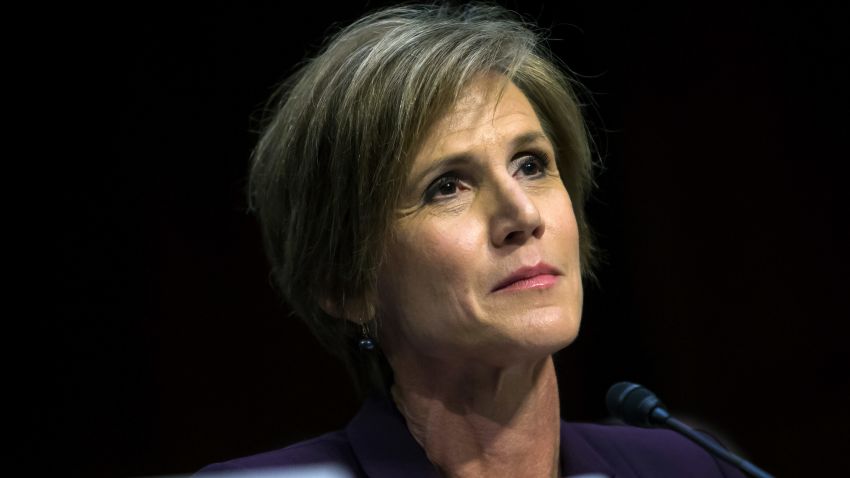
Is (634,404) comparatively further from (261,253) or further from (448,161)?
(261,253)

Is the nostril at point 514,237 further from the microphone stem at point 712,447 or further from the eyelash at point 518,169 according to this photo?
the microphone stem at point 712,447

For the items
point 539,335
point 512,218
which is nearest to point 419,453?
point 539,335

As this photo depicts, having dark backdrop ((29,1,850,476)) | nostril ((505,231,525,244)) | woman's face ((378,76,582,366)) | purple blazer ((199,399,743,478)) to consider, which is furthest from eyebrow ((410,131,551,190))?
dark backdrop ((29,1,850,476))

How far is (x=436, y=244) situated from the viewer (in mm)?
1479

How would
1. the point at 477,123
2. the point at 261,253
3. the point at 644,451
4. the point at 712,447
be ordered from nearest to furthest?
1. the point at 712,447
2. the point at 477,123
3. the point at 644,451
4. the point at 261,253

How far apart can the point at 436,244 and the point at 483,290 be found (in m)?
0.10

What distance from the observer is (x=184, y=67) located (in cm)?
248

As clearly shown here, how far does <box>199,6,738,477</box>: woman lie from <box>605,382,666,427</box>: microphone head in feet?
0.39

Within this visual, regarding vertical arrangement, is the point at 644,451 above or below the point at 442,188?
below

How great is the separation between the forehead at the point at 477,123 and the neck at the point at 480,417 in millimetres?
337

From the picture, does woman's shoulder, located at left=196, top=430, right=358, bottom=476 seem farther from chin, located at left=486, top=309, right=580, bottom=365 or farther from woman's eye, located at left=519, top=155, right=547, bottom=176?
woman's eye, located at left=519, top=155, right=547, bottom=176

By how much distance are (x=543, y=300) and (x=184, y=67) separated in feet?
4.49

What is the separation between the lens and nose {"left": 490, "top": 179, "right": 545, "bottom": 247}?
1457mm

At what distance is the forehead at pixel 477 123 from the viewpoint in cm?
153
